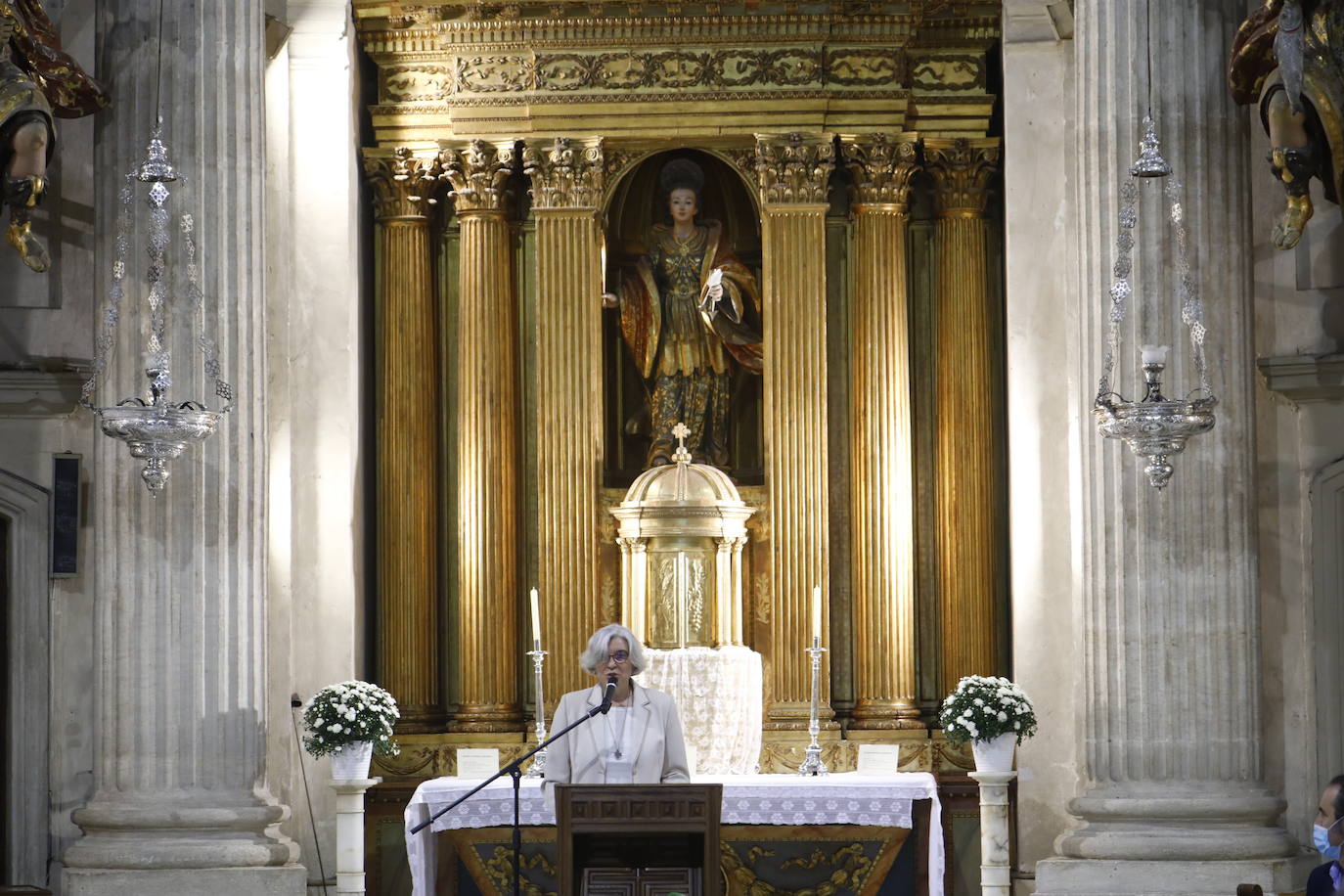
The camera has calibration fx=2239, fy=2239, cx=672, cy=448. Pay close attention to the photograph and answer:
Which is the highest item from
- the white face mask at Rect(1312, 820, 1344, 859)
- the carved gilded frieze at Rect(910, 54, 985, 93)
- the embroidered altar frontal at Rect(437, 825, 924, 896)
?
the carved gilded frieze at Rect(910, 54, 985, 93)

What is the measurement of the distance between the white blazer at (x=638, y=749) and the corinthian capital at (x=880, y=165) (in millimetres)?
4846

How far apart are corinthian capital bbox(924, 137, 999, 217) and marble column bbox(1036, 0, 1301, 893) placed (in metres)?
2.71

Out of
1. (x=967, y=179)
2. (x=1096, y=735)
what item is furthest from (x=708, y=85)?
(x=1096, y=735)

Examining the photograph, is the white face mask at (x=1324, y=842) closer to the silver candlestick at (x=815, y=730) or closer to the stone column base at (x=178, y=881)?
the silver candlestick at (x=815, y=730)

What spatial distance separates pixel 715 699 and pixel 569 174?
3.30 metres

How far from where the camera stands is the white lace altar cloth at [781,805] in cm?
1148

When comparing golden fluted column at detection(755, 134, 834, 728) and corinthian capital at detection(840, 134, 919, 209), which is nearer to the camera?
golden fluted column at detection(755, 134, 834, 728)

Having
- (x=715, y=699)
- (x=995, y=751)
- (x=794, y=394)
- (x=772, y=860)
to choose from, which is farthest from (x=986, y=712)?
(x=794, y=394)

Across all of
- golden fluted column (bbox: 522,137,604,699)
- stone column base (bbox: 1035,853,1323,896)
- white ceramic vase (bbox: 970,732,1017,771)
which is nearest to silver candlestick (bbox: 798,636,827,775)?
white ceramic vase (bbox: 970,732,1017,771)

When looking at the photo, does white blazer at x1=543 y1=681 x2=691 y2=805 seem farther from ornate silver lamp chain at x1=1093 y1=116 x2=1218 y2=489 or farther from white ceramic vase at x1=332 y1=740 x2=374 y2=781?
ornate silver lamp chain at x1=1093 y1=116 x2=1218 y2=489

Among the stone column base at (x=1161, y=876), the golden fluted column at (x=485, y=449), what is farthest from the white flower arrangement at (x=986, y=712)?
the golden fluted column at (x=485, y=449)

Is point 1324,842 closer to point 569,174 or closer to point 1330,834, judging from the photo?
point 1330,834

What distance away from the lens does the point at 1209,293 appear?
1063 cm

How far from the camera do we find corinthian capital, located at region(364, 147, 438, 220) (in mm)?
13633
